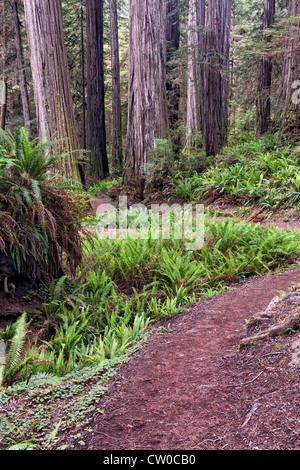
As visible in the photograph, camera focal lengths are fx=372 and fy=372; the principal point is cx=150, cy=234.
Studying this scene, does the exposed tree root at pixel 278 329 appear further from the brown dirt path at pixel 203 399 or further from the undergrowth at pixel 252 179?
the undergrowth at pixel 252 179

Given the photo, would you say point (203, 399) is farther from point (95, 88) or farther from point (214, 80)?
point (95, 88)

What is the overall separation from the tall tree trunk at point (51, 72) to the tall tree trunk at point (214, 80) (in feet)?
18.1

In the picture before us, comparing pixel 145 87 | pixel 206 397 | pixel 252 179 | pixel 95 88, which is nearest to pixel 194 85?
pixel 95 88

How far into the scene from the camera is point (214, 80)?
36.7 ft

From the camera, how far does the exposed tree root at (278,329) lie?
264 centimetres

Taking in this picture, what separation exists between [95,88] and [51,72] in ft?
29.5

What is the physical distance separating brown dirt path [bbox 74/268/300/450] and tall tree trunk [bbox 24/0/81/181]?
174 inches

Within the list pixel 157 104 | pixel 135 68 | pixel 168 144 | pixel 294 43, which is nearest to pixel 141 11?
pixel 135 68

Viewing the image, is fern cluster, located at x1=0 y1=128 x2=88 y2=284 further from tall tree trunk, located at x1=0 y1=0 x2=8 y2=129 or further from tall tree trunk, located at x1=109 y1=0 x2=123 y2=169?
tall tree trunk, located at x1=0 y1=0 x2=8 y2=129

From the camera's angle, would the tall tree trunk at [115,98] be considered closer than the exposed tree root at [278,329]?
No

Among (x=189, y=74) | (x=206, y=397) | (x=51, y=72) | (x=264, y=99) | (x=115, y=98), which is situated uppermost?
(x=189, y=74)

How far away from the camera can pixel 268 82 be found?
13664 mm

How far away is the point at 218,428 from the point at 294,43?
10.3m

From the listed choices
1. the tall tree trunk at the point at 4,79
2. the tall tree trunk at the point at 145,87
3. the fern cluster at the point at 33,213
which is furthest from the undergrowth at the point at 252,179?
the tall tree trunk at the point at 4,79
